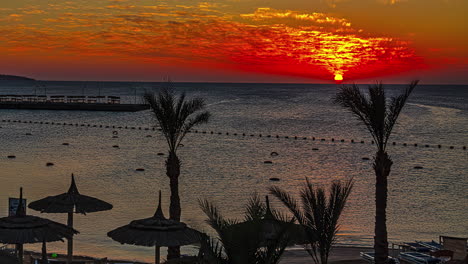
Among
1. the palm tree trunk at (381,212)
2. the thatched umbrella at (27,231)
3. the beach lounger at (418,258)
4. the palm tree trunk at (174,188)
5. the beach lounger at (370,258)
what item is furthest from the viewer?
the palm tree trunk at (174,188)

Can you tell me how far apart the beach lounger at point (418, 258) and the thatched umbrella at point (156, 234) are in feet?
28.3

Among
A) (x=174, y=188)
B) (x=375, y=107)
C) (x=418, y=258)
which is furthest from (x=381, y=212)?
(x=174, y=188)

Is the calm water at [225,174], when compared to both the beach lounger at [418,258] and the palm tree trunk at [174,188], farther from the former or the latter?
the beach lounger at [418,258]

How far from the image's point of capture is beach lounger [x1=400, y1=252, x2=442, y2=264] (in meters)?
19.3

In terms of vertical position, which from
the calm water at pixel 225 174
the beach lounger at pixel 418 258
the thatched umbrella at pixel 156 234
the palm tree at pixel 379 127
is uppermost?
the palm tree at pixel 379 127

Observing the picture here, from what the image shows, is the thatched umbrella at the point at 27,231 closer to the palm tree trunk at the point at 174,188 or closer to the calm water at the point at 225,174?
the palm tree trunk at the point at 174,188

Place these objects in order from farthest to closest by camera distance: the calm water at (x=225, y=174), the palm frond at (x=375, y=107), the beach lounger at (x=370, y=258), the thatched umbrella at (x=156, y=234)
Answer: the calm water at (x=225, y=174), the beach lounger at (x=370, y=258), the palm frond at (x=375, y=107), the thatched umbrella at (x=156, y=234)

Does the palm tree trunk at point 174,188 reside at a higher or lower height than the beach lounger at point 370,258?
higher

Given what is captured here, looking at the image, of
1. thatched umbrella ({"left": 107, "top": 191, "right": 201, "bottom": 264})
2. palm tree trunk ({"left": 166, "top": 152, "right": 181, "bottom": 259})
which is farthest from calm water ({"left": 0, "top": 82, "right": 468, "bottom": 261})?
thatched umbrella ({"left": 107, "top": 191, "right": 201, "bottom": 264})

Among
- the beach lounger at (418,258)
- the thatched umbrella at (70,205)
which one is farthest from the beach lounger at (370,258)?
the thatched umbrella at (70,205)

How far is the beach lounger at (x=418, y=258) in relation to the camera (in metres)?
19.3

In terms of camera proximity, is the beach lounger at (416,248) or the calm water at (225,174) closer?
the beach lounger at (416,248)

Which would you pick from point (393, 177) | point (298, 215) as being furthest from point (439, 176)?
point (298, 215)

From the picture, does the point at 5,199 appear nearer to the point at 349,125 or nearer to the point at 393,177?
the point at 393,177
